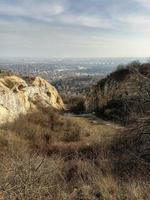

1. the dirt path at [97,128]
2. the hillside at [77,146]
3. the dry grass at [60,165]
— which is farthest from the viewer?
the dirt path at [97,128]

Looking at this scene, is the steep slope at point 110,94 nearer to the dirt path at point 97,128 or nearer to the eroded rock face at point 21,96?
the dirt path at point 97,128

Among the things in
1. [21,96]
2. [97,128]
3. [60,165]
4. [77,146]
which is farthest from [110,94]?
[60,165]

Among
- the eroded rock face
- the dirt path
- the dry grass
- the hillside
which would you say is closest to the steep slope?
the hillside

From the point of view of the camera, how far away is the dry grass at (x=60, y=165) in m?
6.02

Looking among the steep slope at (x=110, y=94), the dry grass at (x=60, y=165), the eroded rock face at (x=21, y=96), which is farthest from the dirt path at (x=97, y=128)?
the eroded rock face at (x=21, y=96)

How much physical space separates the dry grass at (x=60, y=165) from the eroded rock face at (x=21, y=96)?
95cm

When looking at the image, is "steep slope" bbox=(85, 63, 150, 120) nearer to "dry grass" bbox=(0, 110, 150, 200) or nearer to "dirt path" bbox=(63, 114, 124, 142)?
"dirt path" bbox=(63, 114, 124, 142)

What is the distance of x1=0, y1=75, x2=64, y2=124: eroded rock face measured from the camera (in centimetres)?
2914

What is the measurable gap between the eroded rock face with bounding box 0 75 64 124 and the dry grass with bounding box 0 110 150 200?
95 cm

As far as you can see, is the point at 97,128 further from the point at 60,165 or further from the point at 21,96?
the point at 60,165

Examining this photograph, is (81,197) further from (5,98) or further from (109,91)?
(109,91)

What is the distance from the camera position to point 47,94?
41.2 metres

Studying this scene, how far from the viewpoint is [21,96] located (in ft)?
107

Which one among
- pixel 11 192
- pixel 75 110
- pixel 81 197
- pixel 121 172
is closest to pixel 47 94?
pixel 75 110
